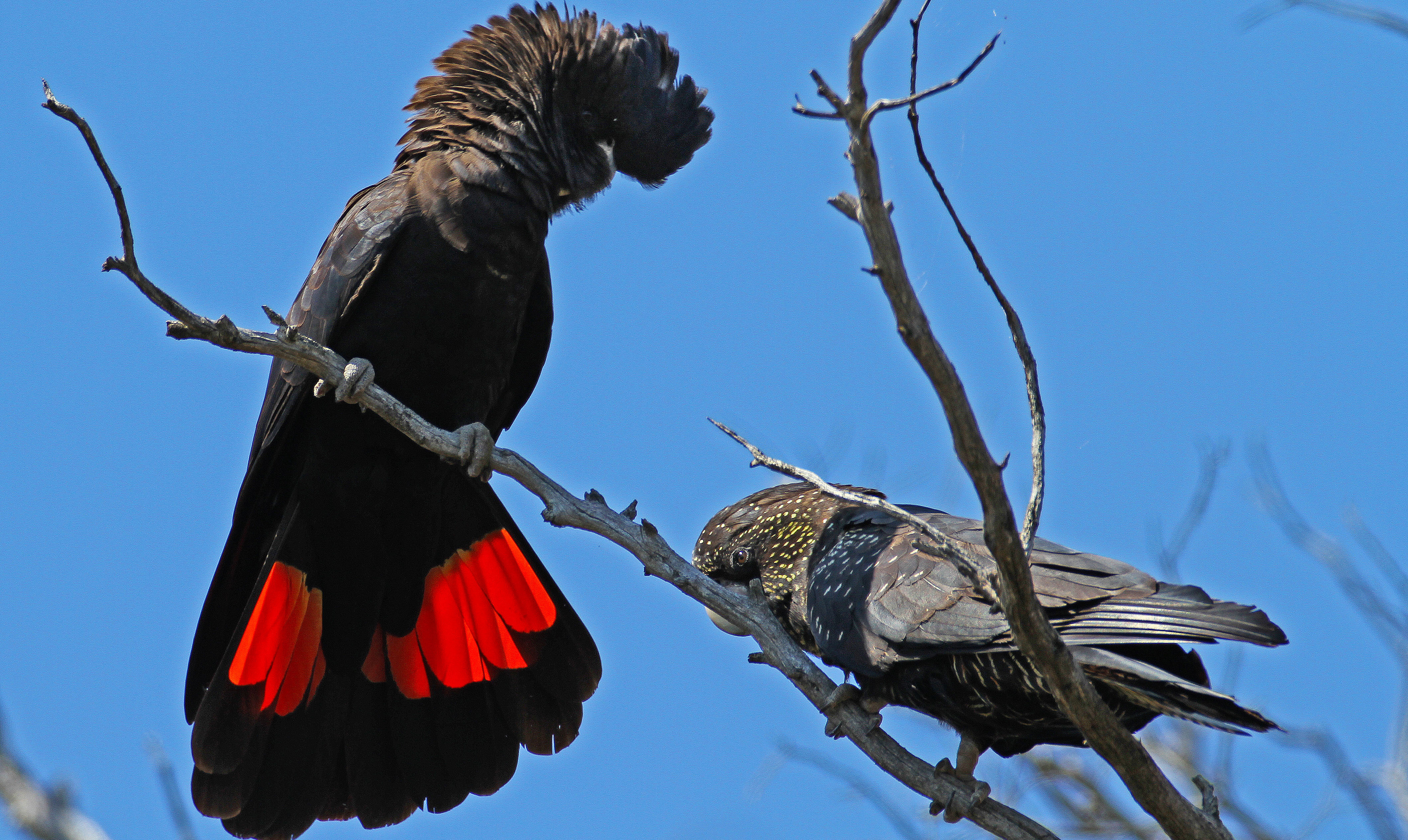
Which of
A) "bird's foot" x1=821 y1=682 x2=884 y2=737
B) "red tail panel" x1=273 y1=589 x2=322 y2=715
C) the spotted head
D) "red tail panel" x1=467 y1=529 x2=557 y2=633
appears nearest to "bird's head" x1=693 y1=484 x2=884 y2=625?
the spotted head

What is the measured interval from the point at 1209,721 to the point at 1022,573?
1.83 ft

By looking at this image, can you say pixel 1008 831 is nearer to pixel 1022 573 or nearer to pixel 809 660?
pixel 809 660

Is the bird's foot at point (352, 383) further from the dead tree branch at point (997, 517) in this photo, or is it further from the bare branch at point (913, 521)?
the dead tree branch at point (997, 517)

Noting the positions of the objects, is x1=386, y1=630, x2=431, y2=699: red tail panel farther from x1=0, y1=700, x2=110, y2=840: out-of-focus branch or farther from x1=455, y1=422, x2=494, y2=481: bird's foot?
x1=0, y1=700, x2=110, y2=840: out-of-focus branch

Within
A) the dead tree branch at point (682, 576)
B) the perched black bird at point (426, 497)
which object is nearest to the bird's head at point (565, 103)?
the perched black bird at point (426, 497)

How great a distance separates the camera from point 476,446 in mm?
3750

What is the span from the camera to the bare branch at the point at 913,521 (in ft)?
8.10

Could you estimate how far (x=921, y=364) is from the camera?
2.17m

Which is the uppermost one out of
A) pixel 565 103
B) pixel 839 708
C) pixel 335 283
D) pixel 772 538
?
pixel 565 103

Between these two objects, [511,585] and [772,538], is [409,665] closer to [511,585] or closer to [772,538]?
[511,585]

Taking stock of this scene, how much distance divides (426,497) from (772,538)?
1197 mm

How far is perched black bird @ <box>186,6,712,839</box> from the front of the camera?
12.3 ft

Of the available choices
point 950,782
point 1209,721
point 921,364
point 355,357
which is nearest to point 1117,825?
point 950,782

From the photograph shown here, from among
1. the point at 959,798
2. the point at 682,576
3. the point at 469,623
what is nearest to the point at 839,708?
the point at 959,798
